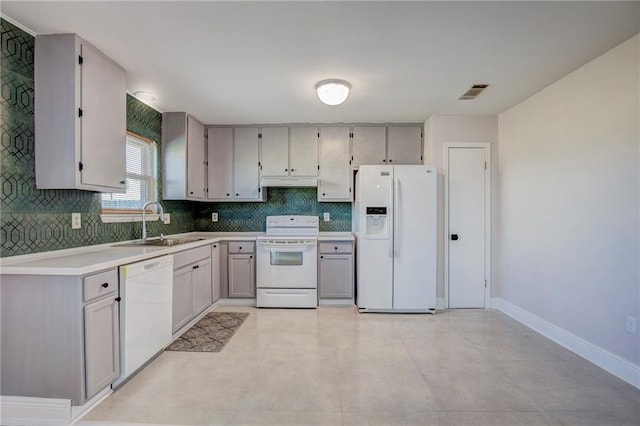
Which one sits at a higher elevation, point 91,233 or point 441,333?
point 91,233

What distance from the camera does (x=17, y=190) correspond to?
6.32ft

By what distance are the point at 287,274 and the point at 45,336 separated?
2361 mm

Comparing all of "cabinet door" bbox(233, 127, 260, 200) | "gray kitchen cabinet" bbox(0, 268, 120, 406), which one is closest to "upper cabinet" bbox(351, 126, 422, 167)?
A: "cabinet door" bbox(233, 127, 260, 200)

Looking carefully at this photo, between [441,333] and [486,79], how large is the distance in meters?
2.51

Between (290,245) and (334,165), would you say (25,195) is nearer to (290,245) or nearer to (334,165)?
(290,245)

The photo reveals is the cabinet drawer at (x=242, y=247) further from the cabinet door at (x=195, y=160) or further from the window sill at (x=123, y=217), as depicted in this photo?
the window sill at (x=123, y=217)

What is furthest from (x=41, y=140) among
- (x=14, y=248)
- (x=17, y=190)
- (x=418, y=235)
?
(x=418, y=235)

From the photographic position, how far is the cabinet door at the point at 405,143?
405 centimetres

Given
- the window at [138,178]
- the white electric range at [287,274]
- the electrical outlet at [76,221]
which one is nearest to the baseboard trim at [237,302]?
the white electric range at [287,274]

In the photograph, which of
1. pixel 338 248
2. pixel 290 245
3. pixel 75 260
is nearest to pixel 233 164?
pixel 290 245

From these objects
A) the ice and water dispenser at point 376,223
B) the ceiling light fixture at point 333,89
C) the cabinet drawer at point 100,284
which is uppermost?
the ceiling light fixture at point 333,89

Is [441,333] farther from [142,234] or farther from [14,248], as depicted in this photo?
[14,248]

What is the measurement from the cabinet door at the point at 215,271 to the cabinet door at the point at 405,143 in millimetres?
2601

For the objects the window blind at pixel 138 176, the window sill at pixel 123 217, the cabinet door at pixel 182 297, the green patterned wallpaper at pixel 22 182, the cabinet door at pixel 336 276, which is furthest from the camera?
the cabinet door at pixel 336 276
